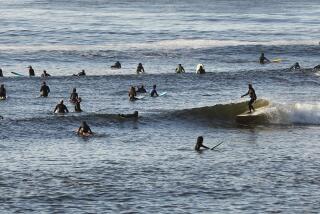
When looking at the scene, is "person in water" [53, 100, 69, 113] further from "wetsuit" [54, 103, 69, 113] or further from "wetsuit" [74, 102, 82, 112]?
"wetsuit" [74, 102, 82, 112]

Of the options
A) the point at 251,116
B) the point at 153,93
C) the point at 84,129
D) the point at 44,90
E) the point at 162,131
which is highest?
the point at 44,90

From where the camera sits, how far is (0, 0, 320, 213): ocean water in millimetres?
32875

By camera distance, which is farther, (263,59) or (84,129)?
(263,59)

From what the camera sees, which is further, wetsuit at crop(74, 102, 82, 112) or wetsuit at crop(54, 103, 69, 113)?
wetsuit at crop(74, 102, 82, 112)

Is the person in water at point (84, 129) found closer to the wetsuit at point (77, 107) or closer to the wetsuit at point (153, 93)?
the wetsuit at point (77, 107)

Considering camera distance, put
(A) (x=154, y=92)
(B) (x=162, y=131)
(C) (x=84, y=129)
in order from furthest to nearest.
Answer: (A) (x=154, y=92), (B) (x=162, y=131), (C) (x=84, y=129)

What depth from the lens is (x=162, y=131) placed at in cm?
4800

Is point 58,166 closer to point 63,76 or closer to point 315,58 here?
point 63,76

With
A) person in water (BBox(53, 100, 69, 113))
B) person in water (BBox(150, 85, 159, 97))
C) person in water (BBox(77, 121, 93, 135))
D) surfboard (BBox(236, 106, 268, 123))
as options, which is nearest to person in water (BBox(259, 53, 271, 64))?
person in water (BBox(150, 85, 159, 97))

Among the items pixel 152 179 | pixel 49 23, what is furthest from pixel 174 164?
pixel 49 23

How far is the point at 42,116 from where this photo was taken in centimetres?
5034

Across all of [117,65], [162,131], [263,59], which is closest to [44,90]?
[162,131]

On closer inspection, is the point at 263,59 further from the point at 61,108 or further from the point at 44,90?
the point at 61,108

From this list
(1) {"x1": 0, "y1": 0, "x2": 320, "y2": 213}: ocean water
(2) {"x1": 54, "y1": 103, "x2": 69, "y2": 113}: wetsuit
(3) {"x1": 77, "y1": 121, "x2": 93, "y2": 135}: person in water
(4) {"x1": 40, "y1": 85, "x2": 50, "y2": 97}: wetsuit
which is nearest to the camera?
(1) {"x1": 0, "y1": 0, "x2": 320, "y2": 213}: ocean water
